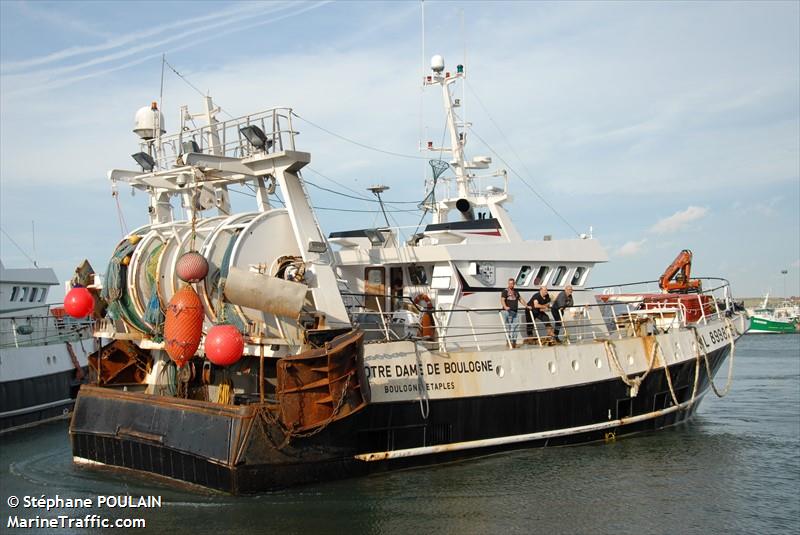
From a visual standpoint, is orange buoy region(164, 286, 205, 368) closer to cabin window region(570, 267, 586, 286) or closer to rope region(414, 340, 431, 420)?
rope region(414, 340, 431, 420)

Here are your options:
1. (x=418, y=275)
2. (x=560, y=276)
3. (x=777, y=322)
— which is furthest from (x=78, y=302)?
(x=777, y=322)

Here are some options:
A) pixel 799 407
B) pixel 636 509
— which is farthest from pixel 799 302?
pixel 636 509

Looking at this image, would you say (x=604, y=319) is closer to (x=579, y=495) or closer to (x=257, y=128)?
(x=579, y=495)

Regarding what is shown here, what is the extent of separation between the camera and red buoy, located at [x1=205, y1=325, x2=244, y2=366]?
36.6 feet

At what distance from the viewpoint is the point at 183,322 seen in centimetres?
1161

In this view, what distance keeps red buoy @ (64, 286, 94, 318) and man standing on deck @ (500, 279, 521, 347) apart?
7567 millimetres

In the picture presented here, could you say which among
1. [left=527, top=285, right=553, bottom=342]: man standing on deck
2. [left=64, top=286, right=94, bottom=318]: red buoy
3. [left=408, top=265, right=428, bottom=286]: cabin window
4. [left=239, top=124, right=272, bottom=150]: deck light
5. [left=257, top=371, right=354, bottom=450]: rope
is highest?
[left=239, top=124, right=272, bottom=150]: deck light

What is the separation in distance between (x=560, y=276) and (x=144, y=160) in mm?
8857

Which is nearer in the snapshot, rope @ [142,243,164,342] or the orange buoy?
the orange buoy

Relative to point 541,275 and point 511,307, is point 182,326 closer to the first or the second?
point 511,307

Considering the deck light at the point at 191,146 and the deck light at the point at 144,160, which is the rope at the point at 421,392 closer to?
the deck light at the point at 191,146

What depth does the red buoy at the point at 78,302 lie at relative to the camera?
46.8ft

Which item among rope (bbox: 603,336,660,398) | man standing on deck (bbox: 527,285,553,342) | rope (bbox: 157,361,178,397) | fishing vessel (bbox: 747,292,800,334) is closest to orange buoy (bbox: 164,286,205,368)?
rope (bbox: 157,361,178,397)

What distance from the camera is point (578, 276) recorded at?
1748 cm
